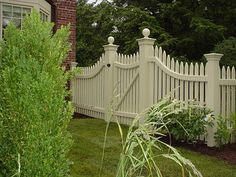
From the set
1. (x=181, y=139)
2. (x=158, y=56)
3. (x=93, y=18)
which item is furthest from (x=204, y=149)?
(x=93, y=18)

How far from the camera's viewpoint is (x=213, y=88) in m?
6.75

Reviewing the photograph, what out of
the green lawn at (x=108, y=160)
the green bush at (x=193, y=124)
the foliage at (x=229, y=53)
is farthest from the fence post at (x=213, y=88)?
the foliage at (x=229, y=53)

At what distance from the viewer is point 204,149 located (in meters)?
6.70

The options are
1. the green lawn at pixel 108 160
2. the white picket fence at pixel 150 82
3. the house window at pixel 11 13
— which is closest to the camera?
the green lawn at pixel 108 160

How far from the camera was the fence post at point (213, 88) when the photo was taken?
673cm

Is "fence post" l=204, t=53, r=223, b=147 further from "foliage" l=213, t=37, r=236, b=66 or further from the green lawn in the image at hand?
"foliage" l=213, t=37, r=236, b=66

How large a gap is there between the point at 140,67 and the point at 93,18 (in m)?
14.6

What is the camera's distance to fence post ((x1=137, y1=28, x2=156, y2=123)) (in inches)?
324

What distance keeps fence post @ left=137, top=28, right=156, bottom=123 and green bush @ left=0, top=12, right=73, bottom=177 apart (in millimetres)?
5328

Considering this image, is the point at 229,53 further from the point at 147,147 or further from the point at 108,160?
the point at 147,147

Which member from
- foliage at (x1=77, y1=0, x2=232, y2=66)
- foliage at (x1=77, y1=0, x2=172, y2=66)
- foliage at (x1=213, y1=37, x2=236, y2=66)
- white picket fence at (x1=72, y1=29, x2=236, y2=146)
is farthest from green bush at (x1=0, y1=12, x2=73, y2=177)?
foliage at (x1=77, y1=0, x2=172, y2=66)

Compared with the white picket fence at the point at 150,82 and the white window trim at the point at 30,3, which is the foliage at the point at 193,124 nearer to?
the white picket fence at the point at 150,82

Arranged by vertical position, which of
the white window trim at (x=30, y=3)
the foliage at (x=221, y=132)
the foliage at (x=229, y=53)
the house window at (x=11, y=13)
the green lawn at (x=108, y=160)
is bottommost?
the green lawn at (x=108, y=160)

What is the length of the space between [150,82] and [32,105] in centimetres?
585
